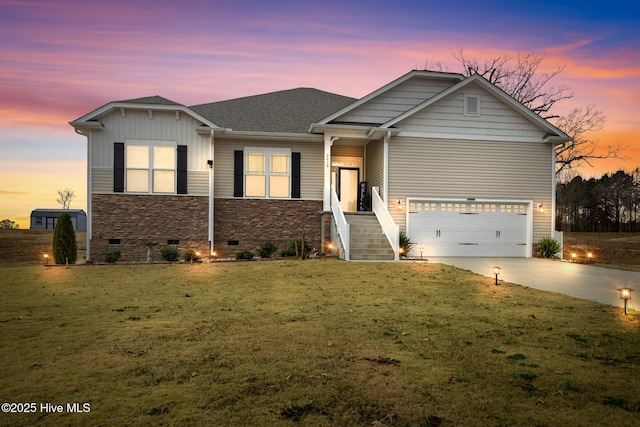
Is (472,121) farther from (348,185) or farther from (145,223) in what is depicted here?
(145,223)

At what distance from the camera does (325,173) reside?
667 inches

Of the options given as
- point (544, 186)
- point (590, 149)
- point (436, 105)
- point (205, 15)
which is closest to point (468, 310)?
point (436, 105)

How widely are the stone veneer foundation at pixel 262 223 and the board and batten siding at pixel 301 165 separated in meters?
0.45

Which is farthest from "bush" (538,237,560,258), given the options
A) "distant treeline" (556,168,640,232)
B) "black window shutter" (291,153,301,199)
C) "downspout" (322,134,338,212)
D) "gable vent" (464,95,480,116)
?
"distant treeline" (556,168,640,232)

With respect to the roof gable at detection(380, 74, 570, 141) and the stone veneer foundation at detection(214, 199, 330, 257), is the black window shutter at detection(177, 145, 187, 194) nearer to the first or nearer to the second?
the stone veneer foundation at detection(214, 199, 330, 257)

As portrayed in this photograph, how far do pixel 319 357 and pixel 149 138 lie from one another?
1397 centimetres

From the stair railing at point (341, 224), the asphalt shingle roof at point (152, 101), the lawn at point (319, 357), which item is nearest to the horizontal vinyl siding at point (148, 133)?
the asphalt shingle roof at point (152, 101)

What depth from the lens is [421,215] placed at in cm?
1700

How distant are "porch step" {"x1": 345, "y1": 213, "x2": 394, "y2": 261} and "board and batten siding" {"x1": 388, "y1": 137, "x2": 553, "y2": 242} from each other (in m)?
1.22

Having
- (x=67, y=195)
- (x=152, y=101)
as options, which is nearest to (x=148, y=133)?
(x=152, y=101)

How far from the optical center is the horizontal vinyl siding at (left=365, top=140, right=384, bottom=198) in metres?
17.0

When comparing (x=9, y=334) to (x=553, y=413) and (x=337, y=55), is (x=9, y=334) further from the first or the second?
(x=337, y=55)

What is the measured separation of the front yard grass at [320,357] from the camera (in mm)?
3553

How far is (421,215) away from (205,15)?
11.5 metres
